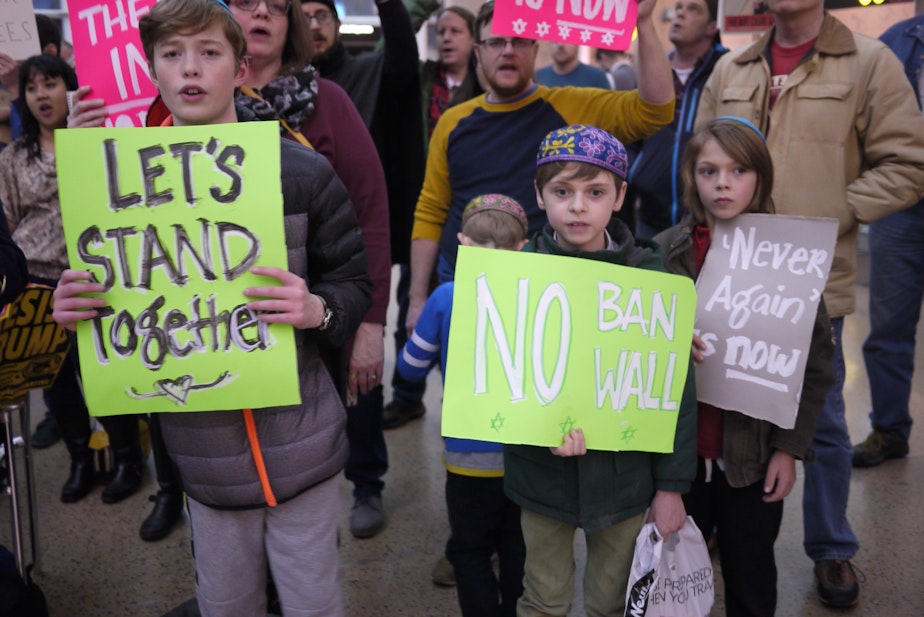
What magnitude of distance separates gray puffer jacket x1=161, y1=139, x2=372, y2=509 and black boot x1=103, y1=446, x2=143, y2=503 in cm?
190

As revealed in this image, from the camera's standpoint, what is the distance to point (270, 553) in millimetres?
1855

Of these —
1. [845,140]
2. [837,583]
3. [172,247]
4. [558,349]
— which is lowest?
[837,583]

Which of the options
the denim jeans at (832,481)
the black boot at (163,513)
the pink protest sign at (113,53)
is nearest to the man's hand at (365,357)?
the pink protest sign at (113,53)

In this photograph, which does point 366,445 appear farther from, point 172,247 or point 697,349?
point 172,247

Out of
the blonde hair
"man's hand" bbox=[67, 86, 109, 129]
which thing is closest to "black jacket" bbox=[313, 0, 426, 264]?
"man's hand" bbox=[67, 86, 109, 129]

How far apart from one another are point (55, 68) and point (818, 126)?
3.02 meters

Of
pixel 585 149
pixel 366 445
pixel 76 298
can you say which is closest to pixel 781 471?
pixel 585 149

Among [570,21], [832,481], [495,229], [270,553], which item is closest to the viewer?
[270,553]

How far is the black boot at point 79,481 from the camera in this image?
11.5 ft

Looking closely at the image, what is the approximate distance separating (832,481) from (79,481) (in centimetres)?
306

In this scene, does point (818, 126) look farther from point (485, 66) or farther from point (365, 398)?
point (365, 398)

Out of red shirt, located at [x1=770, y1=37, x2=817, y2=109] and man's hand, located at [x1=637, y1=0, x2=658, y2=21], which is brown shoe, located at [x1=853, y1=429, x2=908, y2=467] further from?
man's hand, located at [x1=637, y1=0, x2=658, y2=21]

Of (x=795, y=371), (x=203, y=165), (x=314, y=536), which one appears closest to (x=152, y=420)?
(x=314, y=536)

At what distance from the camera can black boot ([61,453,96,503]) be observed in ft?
11.5
